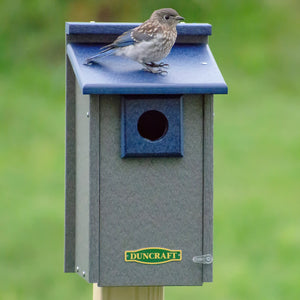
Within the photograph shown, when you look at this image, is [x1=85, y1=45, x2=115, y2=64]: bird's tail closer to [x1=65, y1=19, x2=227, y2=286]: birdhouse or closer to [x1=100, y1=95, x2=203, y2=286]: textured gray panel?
[x1=65, y1=19, x2=227, y2=286]: birdhouse

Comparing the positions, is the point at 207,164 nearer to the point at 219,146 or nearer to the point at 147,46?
the point at 147,46

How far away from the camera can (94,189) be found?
143 inches

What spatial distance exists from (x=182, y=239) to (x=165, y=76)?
0.61 meters

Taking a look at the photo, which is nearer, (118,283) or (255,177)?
(118,283)

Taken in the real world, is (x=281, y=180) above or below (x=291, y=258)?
above

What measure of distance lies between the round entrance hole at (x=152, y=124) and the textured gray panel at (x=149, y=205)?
0.63 feet

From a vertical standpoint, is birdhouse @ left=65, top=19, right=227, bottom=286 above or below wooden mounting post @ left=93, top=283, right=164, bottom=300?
above

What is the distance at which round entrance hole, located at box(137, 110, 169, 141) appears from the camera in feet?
12.8

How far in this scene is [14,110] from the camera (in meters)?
8.77

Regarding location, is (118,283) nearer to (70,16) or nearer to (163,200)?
(163,200)

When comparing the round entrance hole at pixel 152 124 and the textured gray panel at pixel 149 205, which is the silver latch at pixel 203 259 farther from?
the round entrance hole at pixel 152 124

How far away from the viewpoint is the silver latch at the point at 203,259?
3734 millimetres

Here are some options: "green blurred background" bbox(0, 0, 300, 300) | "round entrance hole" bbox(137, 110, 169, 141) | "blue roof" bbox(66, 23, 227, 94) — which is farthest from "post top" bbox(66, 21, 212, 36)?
"green blurred background" bbox(0, 0, 300, 300)

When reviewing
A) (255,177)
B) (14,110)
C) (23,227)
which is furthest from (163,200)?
(14,110)
